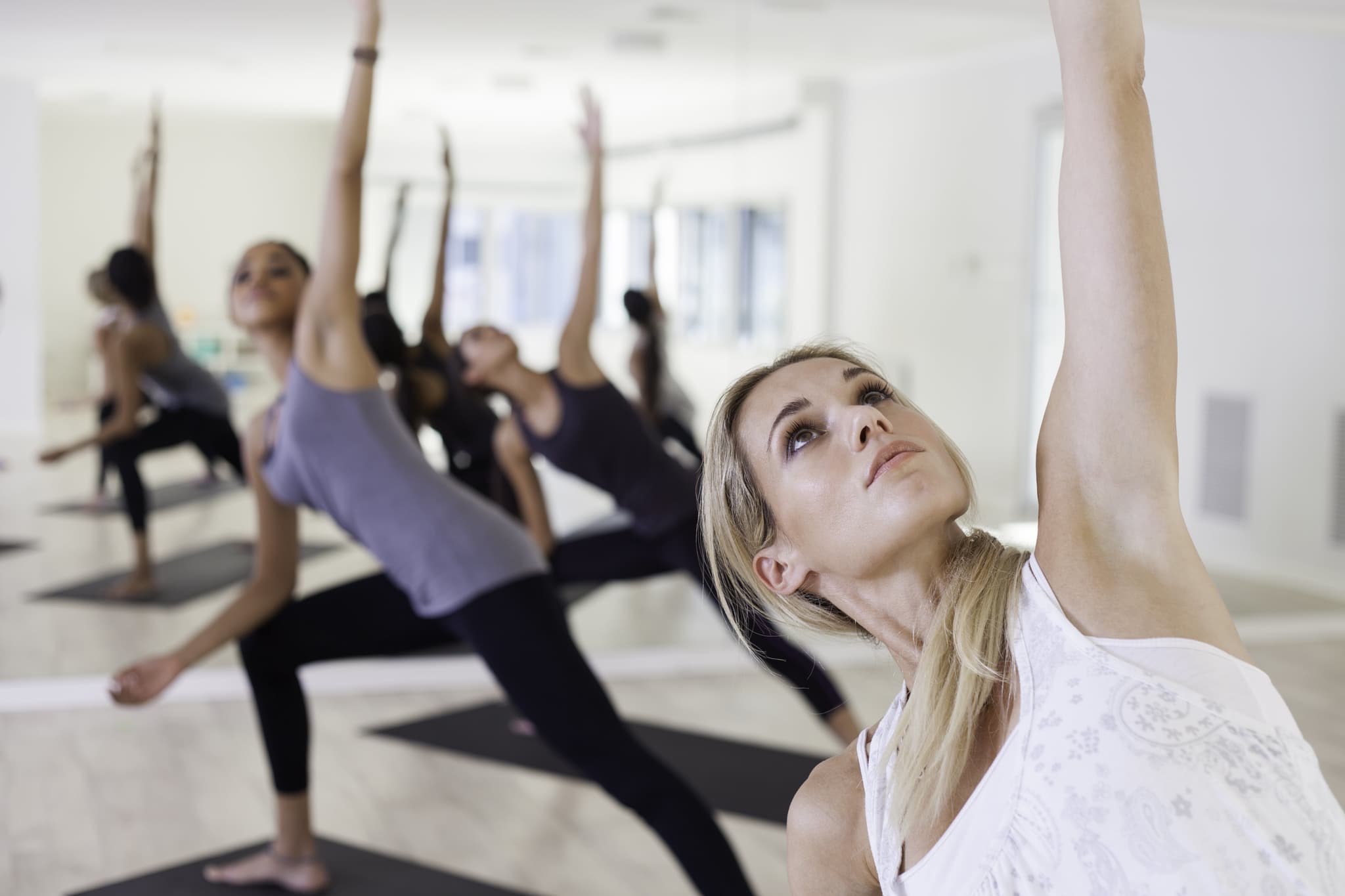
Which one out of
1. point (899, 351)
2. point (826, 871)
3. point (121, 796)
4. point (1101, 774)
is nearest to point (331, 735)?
point (121, 796)

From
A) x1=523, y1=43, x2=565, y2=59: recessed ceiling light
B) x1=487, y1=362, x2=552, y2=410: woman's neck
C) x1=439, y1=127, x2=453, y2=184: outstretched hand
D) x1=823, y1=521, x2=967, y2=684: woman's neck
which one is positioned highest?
x1=523, y1=43, x2=565, y2=59: recessed ceiling light

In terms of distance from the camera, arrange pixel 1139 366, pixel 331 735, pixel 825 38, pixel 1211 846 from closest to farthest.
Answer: pixel 1211 846 → pixel 1139 366 → pixel 331 735 → pixel 825 38

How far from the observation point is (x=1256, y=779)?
2.75ft

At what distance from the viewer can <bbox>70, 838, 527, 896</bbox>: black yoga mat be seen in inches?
94.8

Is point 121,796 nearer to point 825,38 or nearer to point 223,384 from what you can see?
point 223,384

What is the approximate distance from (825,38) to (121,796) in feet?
9.85

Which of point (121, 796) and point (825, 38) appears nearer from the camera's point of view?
point (121, 796)

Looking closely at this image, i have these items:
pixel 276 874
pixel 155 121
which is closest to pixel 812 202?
pixel 155 121

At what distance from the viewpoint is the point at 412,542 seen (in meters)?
2.08

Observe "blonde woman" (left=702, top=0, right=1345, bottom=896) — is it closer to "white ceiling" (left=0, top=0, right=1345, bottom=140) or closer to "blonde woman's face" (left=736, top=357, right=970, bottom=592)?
"blonde woman's face" (left=736, top=357, right=970, bottom=592)

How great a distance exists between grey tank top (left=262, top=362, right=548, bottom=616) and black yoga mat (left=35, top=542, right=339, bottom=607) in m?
1.82

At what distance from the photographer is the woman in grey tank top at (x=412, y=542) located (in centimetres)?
198

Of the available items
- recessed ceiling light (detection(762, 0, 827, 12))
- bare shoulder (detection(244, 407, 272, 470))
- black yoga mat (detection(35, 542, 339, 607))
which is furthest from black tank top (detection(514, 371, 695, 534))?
recessed ceiling light (detection(762, 0, 827, 12))

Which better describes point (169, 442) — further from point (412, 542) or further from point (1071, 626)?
point (1071, 626)
